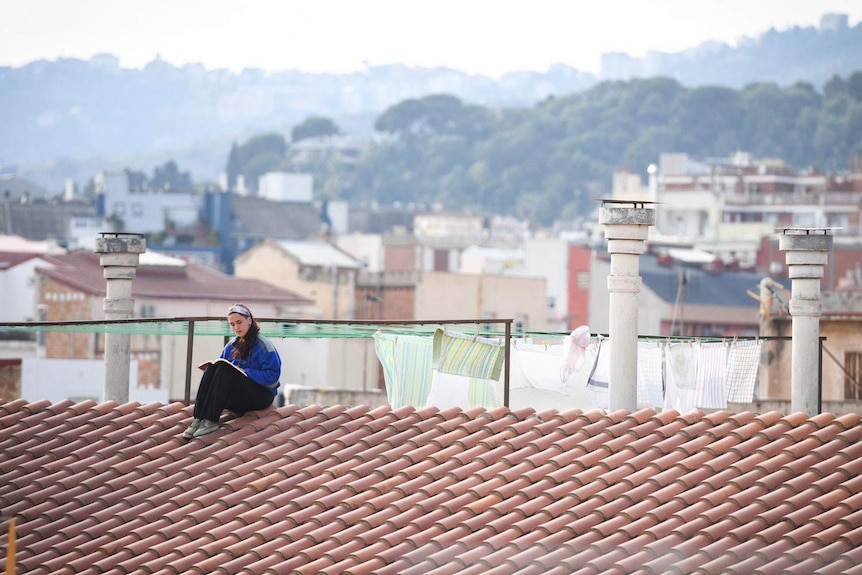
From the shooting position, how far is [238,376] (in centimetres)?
1230

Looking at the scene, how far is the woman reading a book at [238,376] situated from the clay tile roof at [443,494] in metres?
0.15

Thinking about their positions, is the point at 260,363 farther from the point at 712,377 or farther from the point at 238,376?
the point at 712,377

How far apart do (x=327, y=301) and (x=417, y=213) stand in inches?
3162

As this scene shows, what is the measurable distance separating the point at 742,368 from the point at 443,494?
354 inches

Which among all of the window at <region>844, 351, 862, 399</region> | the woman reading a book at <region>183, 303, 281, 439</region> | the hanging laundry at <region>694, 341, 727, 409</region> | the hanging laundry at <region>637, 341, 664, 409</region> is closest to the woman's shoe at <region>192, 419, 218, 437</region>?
the woman reading a book at <region>183, 303, 281, 439</region>

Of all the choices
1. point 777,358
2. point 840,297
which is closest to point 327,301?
point 840,297

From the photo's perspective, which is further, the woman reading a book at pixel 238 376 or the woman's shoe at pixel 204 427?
the woman's shoe at pixel 204 427

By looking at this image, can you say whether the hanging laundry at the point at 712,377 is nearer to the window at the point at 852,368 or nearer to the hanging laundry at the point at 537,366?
the hanging laundry at the point at 537,366

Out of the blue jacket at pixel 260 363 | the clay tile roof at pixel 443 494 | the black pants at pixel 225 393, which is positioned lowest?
the clay tile roof at pixel 443 494

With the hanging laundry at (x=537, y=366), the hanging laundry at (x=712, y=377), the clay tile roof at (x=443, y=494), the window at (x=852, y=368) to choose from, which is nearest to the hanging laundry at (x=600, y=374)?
the hanging laundry at (x=537, y=366)

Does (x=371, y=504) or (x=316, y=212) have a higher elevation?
(x=316, y=212)

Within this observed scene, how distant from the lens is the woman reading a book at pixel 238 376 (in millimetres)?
12195

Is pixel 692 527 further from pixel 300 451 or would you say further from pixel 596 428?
pixel 300 451

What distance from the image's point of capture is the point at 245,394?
40.6 feet
